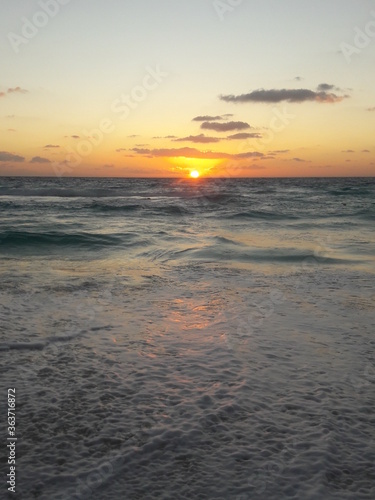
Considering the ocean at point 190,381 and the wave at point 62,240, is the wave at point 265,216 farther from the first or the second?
the ocean at point 190,381

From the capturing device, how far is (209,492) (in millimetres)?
3170

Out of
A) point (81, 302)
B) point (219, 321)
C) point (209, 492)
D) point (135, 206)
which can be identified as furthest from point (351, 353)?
point (135, 206)

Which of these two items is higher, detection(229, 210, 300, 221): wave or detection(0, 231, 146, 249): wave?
detection(229, 210, 300, 221): wave

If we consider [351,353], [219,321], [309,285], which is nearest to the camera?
[351,353]

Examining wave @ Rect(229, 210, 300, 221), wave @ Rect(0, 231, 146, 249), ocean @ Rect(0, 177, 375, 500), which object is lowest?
ocean @ Rect(0, 177, 375, 500)

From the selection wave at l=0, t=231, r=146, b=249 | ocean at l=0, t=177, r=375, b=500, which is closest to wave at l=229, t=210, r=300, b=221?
wave at l=0, t=231, r=146, b=249

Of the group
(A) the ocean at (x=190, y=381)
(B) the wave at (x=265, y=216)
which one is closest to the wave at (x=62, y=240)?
(A) the ocean at (x=190, y=381)

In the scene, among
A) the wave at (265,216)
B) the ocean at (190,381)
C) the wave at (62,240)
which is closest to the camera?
the ocean at (190,381)

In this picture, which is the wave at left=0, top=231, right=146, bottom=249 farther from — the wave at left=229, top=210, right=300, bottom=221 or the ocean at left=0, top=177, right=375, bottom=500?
the wave at left=229, top=210, right=300, bottom=221

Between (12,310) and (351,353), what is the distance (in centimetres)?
473

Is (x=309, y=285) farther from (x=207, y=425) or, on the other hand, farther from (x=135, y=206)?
(x=135, y=206)

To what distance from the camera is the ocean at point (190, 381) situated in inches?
131

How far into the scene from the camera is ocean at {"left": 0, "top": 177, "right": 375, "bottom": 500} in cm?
334

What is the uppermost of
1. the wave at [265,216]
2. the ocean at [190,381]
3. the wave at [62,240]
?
the wave at [265,216]
